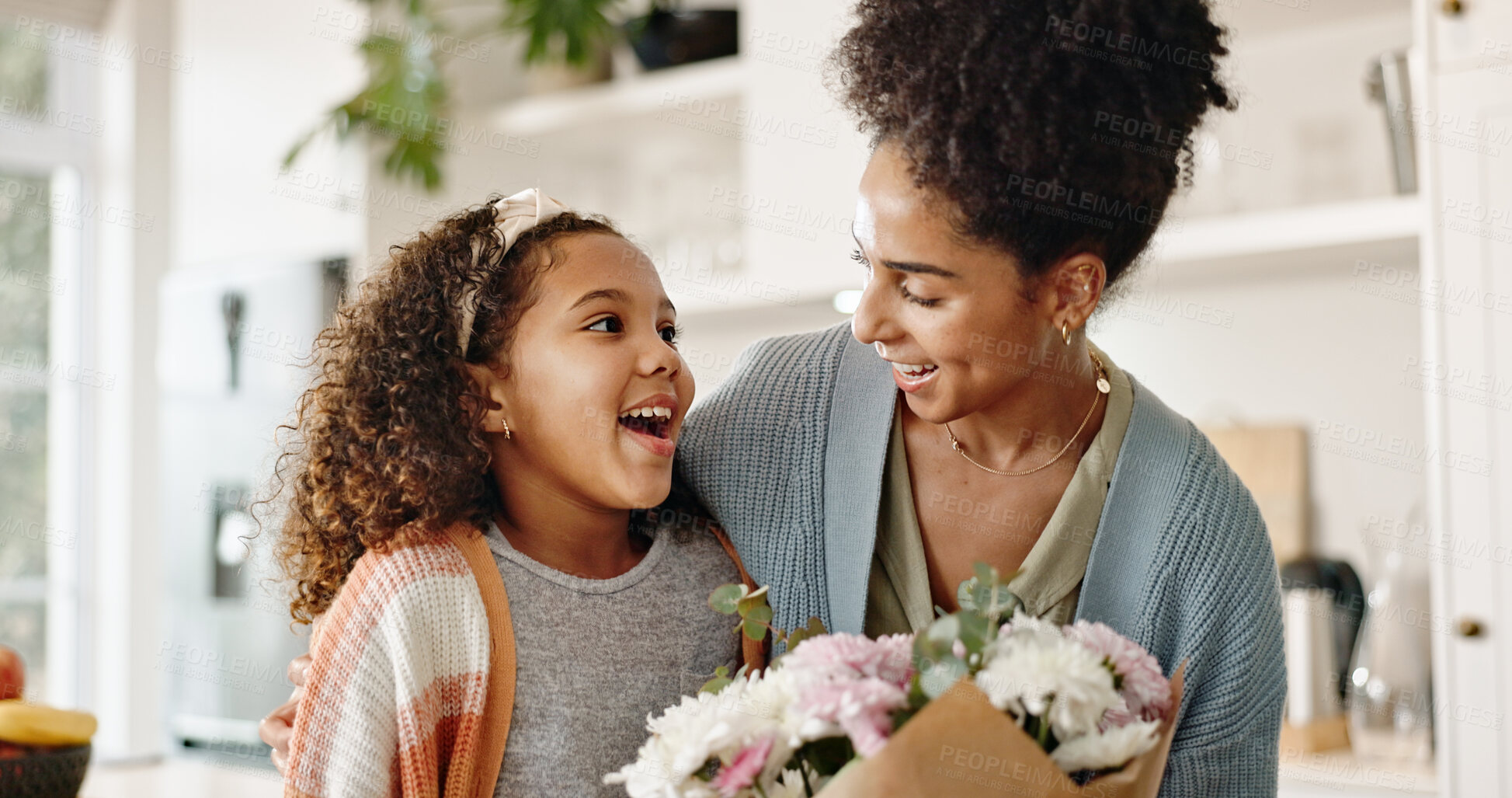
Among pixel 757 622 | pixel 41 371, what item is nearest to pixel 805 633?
pixel 757 622

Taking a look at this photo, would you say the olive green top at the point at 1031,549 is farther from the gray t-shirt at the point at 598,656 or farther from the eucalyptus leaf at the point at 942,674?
the eucalyptus leaf at the point at 942,674

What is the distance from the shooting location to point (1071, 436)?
129 centimetres

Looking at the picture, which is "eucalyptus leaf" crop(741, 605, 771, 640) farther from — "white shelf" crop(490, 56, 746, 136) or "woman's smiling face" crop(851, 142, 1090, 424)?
"white shelf" crop(490, 56, 746, 136)

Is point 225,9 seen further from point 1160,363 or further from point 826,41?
point 1160,363

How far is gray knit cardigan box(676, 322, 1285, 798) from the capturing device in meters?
1.11

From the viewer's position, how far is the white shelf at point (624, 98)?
2.87m

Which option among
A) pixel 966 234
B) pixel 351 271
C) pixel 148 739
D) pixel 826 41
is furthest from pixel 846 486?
pixel 148 739

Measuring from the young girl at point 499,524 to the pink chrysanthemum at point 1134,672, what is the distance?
410 millimetres

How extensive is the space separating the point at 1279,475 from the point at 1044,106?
167 cm

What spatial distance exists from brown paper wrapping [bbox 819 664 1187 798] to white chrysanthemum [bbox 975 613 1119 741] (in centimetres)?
2

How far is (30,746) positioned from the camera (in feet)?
3.35

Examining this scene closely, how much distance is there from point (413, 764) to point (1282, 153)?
7.07ft

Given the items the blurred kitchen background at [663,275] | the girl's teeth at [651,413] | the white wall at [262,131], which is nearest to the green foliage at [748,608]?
the girl's teeth at [651,413]

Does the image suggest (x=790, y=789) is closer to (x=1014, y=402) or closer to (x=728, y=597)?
(x=728, y=597)
